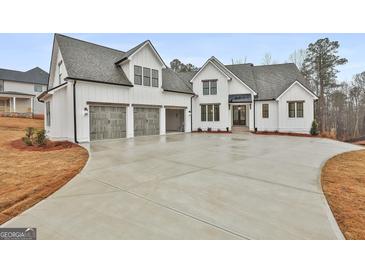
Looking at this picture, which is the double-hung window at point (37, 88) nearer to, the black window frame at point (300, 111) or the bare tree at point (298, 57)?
the black window frame at point (300, 111)

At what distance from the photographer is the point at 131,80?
16.3 m

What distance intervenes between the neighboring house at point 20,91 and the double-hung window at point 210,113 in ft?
79.0

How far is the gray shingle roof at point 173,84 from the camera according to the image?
20.0 meters

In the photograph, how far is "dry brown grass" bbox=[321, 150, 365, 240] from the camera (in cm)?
366

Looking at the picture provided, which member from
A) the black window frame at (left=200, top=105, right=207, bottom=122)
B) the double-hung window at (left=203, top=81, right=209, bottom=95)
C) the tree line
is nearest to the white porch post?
the black window frame at (left=200, top=105, right=207, bottom=122)

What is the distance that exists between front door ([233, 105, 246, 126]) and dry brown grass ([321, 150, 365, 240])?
50.1 feet

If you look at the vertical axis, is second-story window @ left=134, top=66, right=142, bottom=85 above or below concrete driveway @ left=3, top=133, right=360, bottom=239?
above

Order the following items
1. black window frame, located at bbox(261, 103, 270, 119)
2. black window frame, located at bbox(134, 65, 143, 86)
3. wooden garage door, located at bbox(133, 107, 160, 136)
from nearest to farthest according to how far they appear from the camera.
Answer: black window frame, located at bbox(134, 65, 143, 86), wooden garage door, located at bbox(133, 107, 160, 136), black window frame, located at bbox(261, 103, 270, 119)

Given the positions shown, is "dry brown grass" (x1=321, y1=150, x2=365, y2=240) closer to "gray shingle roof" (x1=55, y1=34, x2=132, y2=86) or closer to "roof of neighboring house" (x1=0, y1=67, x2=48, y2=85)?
"gray shingle roof" (x1=55, y1=34, x2=132, y2=86)

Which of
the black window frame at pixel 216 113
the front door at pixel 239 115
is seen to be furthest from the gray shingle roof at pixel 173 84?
the front door at pixel 239 115

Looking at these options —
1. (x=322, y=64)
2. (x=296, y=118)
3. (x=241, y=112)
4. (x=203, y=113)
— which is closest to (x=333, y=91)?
(x=322, y=64)

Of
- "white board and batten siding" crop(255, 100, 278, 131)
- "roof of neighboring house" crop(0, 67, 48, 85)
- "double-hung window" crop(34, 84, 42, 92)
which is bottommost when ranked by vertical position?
"white board and batten siding" crop(255, 100, 278, 131)
